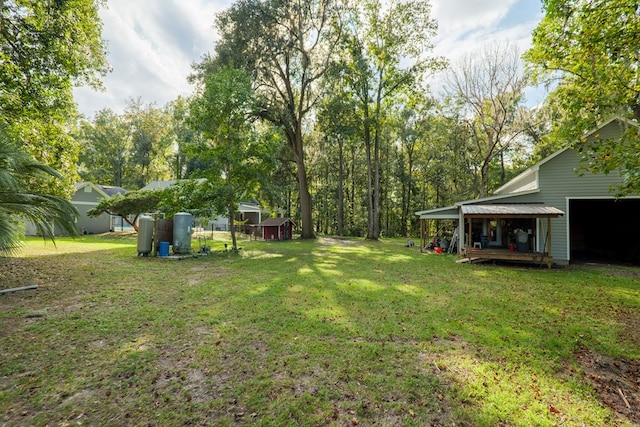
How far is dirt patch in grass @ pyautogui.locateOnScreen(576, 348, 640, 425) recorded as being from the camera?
8.87 feet

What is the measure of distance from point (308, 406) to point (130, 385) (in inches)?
71.4

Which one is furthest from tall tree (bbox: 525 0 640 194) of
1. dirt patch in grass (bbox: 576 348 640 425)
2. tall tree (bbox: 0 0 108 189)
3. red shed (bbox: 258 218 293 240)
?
red shed (bbox: 258 218 293 240)

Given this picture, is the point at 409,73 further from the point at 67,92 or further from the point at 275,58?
the point at 67,92

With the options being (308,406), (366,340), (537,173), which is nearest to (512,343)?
(366,340)

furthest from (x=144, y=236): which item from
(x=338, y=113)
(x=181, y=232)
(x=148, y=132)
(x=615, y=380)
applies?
(x=148, y=132)

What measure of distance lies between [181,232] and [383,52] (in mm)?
19047

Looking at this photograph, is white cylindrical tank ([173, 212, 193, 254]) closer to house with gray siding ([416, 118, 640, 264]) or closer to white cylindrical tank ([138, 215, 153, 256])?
white cylindrical tank ([138, 215, 153, 256])

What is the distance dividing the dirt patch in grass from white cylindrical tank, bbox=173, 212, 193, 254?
12321mm

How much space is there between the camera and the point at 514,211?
10.4m

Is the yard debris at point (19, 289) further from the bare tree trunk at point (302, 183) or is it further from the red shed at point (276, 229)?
the bare tree trunk at point (302, 183)

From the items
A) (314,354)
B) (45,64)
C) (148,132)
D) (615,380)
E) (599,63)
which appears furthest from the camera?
(148,132)

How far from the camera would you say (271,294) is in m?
6.27

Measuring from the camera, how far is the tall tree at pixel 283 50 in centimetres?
1658

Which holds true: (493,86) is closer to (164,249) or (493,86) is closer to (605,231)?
(605,231)
